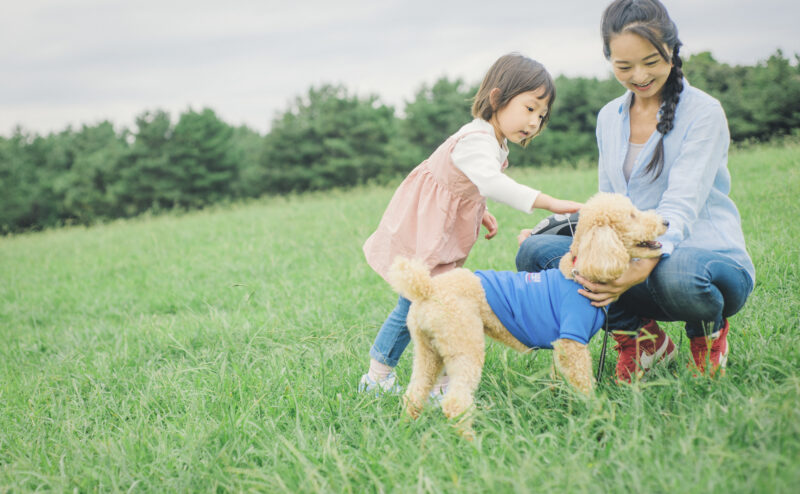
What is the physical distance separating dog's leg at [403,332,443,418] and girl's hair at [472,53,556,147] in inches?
47.1

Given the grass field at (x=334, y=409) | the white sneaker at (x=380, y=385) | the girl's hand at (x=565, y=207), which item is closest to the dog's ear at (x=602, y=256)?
the girl's hand at (x=565, y=207)

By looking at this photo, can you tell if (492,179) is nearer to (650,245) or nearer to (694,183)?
(650,245)

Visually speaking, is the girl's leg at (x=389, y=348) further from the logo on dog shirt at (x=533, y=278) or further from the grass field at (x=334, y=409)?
the logo on dog shirt at (x=533, y=278)

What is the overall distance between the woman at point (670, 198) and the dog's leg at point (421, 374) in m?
Answer: 0.70

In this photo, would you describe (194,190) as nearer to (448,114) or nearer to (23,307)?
(448,114)

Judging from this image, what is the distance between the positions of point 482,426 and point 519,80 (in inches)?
64.1

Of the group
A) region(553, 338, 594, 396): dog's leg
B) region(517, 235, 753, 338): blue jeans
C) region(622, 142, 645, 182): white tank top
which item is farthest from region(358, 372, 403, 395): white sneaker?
region(622, 142, 645, 182): white tank top

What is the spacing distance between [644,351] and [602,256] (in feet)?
2.37

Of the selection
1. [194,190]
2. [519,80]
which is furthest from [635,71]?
[194,190]

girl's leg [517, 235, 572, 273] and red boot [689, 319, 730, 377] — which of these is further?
girl's leg [517, 235, 572, 273]

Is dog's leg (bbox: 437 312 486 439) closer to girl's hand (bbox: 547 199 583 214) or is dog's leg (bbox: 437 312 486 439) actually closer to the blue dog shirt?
the blue dog shirt

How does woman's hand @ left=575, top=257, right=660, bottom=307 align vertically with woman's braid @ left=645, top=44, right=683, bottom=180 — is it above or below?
below

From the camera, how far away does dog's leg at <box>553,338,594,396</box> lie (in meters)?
2.06

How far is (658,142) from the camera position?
92.4 inches
